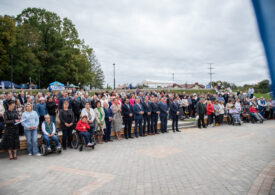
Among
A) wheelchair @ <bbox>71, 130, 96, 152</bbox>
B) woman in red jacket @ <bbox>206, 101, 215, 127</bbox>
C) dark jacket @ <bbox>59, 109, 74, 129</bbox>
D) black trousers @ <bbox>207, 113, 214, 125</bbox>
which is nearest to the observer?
wheelchair @ <bbox>71, 130, 96, 152</bbox>

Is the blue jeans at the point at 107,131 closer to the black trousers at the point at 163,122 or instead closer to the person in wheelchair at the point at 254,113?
the black trousers at the point at 163,122

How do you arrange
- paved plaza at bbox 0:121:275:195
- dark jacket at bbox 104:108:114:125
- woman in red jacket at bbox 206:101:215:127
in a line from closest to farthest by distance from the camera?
paved plaza at bbox 0:121:275:195, dark jacket at bbox 104:108:114:125, woman in red jacket at bbox 206:101:215:127

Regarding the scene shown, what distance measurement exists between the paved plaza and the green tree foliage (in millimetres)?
26189

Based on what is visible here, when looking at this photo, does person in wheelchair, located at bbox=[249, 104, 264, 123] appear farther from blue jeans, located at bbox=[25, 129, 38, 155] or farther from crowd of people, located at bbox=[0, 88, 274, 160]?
blue jeans, located at bbox=[25, 129, 38, 155]

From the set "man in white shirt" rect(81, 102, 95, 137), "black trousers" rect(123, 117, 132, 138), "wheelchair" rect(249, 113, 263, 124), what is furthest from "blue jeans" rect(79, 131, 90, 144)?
"wheelchair" rect(249, 113, 263, 124)

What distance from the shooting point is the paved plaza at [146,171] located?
441cm

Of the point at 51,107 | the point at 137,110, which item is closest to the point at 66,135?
the point at 51,107

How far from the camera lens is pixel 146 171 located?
550 centimetres

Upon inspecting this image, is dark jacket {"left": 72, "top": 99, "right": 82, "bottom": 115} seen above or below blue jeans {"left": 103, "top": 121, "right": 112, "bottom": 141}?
above

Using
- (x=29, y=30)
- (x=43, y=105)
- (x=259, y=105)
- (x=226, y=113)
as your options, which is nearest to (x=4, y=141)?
(x=43, y=105)

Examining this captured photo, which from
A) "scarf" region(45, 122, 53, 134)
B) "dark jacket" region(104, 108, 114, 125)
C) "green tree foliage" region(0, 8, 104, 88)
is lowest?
"scarf" region(45, 122, 53, 134)

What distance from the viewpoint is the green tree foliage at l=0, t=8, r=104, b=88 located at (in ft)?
95.3

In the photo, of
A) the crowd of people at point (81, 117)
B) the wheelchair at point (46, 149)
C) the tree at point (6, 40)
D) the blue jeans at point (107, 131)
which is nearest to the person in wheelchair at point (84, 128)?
the crowd of people at point (81, 117)

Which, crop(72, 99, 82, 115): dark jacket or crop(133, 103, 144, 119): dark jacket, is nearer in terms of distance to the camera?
crop(72, 99, 82, 115): dark jacket
